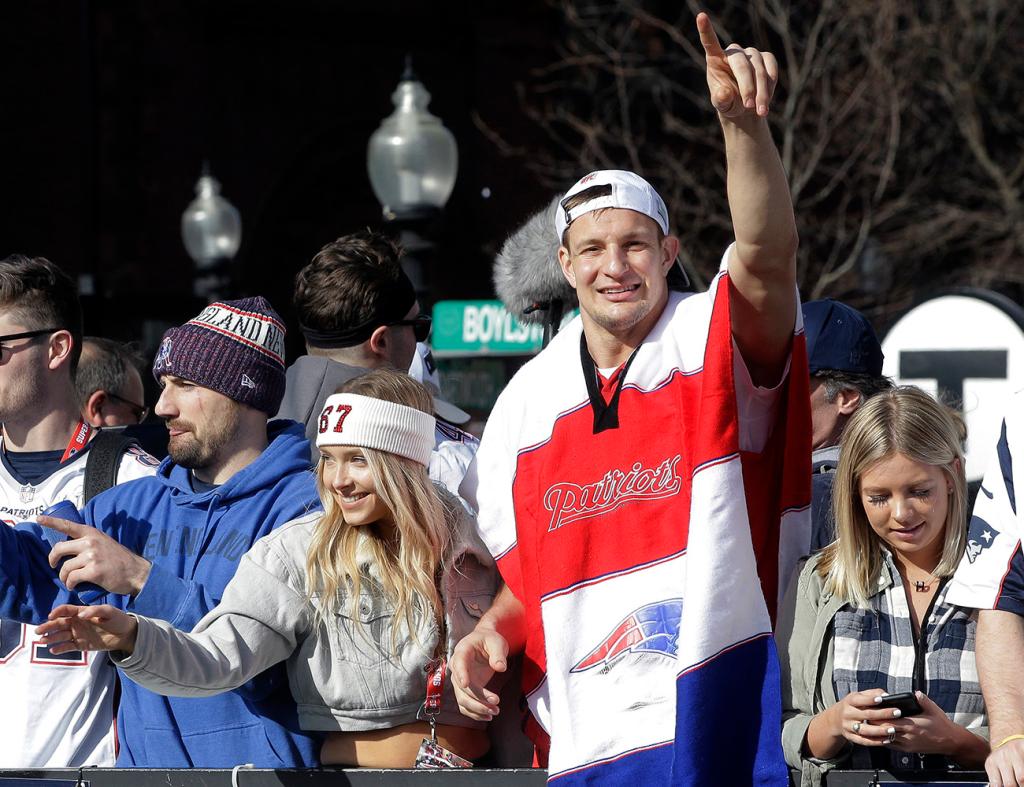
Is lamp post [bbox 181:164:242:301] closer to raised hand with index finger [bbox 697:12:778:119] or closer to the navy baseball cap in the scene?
the navy baseball cap

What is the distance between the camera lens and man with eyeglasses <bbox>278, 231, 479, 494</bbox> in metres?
4.77

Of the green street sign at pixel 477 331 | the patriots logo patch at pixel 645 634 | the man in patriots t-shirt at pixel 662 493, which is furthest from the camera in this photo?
the green street sign at pixel 477 331

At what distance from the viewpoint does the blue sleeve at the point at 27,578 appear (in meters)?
3.84

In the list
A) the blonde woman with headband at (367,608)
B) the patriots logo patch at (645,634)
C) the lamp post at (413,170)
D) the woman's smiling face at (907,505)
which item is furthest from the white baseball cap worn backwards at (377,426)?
the lamp post at (413,170)

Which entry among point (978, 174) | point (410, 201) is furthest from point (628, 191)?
point (978, 174)

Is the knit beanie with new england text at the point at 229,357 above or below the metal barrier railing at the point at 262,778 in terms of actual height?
above

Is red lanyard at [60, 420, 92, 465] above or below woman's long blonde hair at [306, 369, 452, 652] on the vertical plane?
above

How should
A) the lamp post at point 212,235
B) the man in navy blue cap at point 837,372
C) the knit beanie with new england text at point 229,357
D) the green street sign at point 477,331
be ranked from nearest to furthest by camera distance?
the knit beanie with new england text at point 229,357 < the man in navy blue cap at point 837,372 < the green street sign at point 477,331 < the lamp post at point 212,235

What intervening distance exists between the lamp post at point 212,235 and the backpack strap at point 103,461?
1029cm

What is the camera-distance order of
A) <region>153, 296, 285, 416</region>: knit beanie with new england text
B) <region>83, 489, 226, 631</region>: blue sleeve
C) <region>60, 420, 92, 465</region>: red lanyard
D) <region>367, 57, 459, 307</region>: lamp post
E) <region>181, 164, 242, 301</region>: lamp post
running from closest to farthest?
<region>83, 489, 226, 631</region>: blue sleeve, <region>153, 296, 285, 416</region>: knit beanie with new england text, <region>60, 420, 92, 465</region>: red lanyard, <region>367, 57, 459, 307</region>: lamp post, <region>181, 164, 242, 301</region>: lamp post

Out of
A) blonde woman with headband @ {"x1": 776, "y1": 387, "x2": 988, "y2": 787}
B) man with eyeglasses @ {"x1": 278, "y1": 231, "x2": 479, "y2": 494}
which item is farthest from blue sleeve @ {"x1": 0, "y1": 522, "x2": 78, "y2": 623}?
blonde woman with headband @ {"x1": 776, "y1": 387, "x2": 988, "y2": 787}

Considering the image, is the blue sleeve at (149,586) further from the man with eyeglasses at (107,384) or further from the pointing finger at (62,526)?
the man with eyeglasses at (107,384)

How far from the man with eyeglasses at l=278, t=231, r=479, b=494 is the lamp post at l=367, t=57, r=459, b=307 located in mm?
4167

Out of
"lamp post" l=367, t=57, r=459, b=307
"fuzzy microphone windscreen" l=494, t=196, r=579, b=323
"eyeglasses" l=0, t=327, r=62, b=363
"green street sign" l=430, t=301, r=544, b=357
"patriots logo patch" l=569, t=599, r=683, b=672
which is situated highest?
"lamp post" l=367, t=57, r=459, b=307
